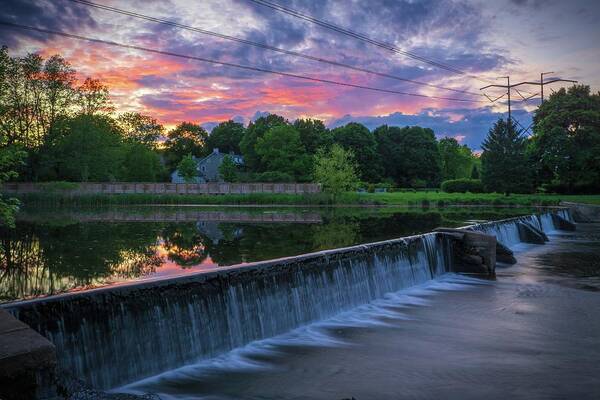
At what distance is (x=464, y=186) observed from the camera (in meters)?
76.7

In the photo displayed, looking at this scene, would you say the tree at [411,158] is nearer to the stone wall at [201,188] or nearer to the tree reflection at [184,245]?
the stone wall at [201,188]

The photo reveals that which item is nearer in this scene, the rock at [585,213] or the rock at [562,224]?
the rock at [562,224]

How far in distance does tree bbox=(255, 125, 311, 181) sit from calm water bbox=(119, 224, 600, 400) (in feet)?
269

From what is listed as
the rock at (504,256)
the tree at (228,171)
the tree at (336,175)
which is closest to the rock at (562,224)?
the rock at (504,256)

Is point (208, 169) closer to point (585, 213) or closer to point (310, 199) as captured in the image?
point (310, 199)

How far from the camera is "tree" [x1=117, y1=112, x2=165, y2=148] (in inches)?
4845

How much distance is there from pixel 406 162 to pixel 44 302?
10685 centimetres

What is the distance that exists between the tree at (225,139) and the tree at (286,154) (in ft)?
159

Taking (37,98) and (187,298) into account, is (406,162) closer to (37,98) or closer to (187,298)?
(37,98)

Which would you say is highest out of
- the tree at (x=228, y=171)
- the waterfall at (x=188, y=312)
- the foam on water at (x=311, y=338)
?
the tree at (x=228, y=171)

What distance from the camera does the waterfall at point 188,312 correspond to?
7.92 m

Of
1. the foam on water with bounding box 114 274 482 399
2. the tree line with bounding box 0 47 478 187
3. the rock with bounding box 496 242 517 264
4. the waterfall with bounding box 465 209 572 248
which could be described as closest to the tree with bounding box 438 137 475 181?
the tree line with bounding box 0 47 478 187

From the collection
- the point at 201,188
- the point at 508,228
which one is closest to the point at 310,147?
the point at 201,188

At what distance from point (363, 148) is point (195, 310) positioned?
319 ft
